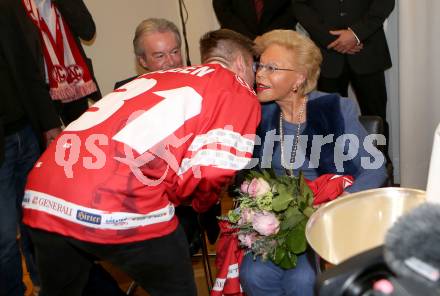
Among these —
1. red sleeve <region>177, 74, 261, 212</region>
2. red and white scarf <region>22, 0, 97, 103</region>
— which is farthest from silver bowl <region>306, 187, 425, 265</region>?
red and white scarf <region>22, 0, 97, 103</region>

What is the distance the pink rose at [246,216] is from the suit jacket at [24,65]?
3.50 ft

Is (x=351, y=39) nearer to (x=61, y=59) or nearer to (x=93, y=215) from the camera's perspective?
(x=61, y=59)

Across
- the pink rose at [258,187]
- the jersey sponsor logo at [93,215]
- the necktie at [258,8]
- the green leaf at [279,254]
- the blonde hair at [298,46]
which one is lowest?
the green leaf at [279,254]

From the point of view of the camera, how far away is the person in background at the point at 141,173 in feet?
4.37

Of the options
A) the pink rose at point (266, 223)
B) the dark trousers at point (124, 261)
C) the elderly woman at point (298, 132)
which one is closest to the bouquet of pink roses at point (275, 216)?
the pink rose at point (266, 223)

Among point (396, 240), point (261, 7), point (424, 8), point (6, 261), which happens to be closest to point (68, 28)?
point (261, 7)

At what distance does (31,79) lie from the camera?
2293 mm

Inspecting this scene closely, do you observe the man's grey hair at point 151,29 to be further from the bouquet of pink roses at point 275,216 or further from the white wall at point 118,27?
the white wall at point 118,27

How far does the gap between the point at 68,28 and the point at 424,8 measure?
2082mm

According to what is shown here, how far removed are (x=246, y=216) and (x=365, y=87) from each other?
1.81m

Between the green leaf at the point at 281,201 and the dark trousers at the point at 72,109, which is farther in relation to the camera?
the dark trousers at the point at 72,109

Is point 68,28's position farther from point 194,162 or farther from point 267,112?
point 194,162

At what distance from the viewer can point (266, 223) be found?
159 centimetres

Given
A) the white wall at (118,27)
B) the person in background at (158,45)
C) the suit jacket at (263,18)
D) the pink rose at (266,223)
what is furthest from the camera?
the white wall at (118,27)
